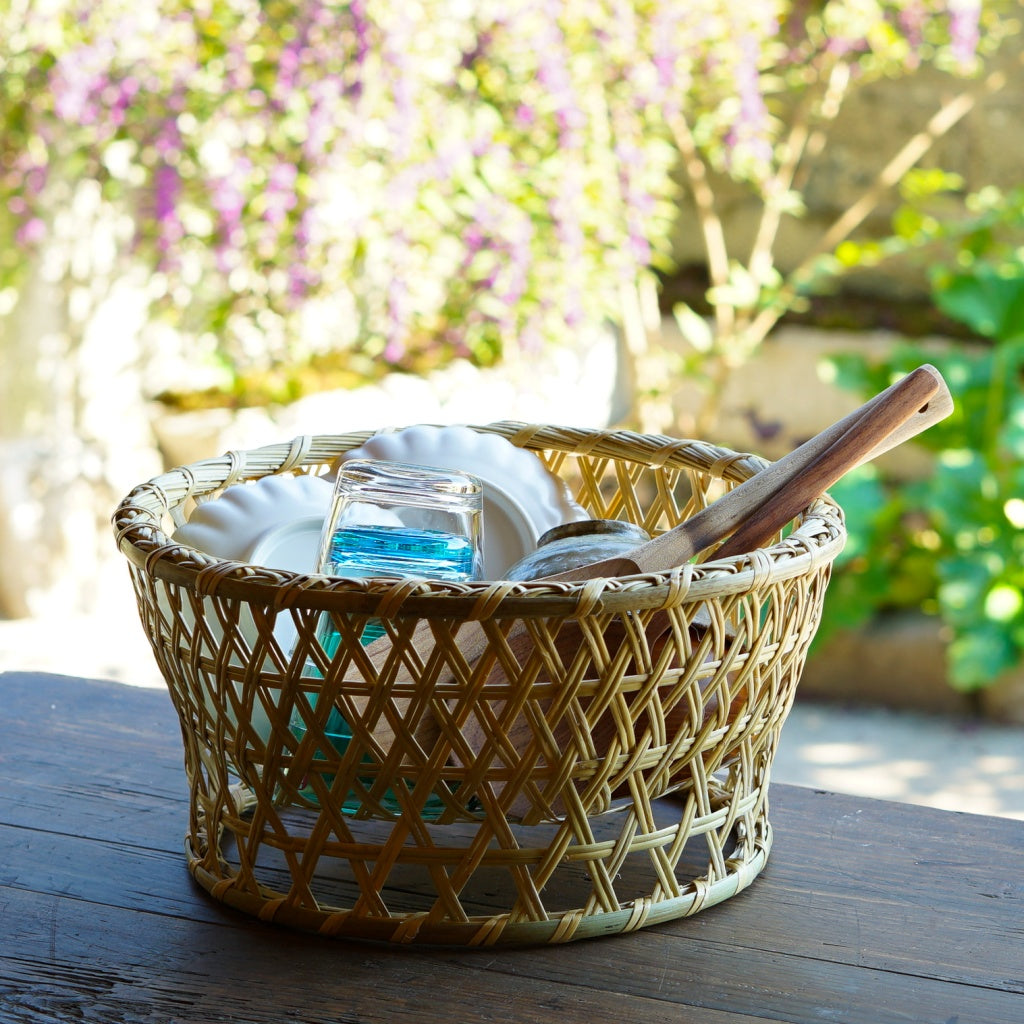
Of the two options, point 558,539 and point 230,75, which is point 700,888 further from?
point 230,75

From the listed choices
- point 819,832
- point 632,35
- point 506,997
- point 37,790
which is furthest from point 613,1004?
point 632,35

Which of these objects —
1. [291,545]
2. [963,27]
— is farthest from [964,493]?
[291,545]

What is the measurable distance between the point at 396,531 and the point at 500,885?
0.21 meters

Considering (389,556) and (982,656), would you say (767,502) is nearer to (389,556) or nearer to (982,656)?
(389,556)

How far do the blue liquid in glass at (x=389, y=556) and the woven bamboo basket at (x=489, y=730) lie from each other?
44mm

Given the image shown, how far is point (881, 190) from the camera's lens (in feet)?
10.0

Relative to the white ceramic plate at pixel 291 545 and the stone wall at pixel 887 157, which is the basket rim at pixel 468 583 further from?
the stone wall at pixel 887 157

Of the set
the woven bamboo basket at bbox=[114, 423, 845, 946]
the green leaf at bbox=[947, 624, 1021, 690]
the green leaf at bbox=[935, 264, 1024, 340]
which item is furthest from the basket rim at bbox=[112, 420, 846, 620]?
the green leaf at bbox=[935, 264, 1024, 340]

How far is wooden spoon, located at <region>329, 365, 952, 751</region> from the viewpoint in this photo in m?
0.65

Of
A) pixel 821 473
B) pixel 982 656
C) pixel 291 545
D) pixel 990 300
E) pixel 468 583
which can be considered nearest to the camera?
pixel 468 583

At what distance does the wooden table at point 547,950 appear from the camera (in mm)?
578

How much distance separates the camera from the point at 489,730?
1.90 feet

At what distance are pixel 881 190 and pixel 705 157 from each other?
1.44 ft

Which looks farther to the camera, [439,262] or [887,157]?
[887,157]
